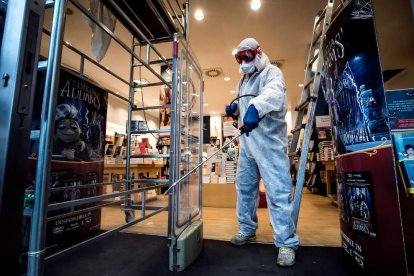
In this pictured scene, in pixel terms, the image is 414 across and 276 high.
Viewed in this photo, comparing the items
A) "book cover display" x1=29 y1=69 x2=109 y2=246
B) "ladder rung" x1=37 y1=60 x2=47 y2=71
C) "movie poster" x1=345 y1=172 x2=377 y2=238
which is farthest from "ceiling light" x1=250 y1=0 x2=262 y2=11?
"ladder rung" x1=37 y1=60 x2=47 y2=71

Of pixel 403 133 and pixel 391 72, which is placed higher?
pixel 391 72

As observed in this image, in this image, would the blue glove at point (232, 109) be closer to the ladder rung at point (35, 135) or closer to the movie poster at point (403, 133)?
the movie poster at point (403, 133)

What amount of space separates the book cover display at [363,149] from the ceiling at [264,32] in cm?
257

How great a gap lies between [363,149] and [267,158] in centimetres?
52

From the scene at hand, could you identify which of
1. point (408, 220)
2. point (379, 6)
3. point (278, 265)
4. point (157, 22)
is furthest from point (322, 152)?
point (157, 22)

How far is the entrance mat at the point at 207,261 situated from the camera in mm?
1146

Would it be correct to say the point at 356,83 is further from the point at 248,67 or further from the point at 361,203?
the point at 248,67

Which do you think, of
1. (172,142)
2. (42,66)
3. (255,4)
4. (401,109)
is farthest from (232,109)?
(255,4)

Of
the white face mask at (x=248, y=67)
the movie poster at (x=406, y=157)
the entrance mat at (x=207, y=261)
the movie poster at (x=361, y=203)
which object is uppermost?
the white face mask at (x=248, y=67)

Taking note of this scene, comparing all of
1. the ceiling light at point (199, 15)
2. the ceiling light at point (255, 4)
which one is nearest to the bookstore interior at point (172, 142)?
the ceiling light at point (199, 15)

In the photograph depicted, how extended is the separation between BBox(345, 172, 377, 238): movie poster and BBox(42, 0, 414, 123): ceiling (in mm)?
2970

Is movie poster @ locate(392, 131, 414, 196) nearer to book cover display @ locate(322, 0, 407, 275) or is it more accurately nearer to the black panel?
book cover display @ locate(322, 0, 407, 275)

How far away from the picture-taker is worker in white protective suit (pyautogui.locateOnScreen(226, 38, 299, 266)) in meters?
1.29

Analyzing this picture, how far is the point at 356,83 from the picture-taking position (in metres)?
0.99
